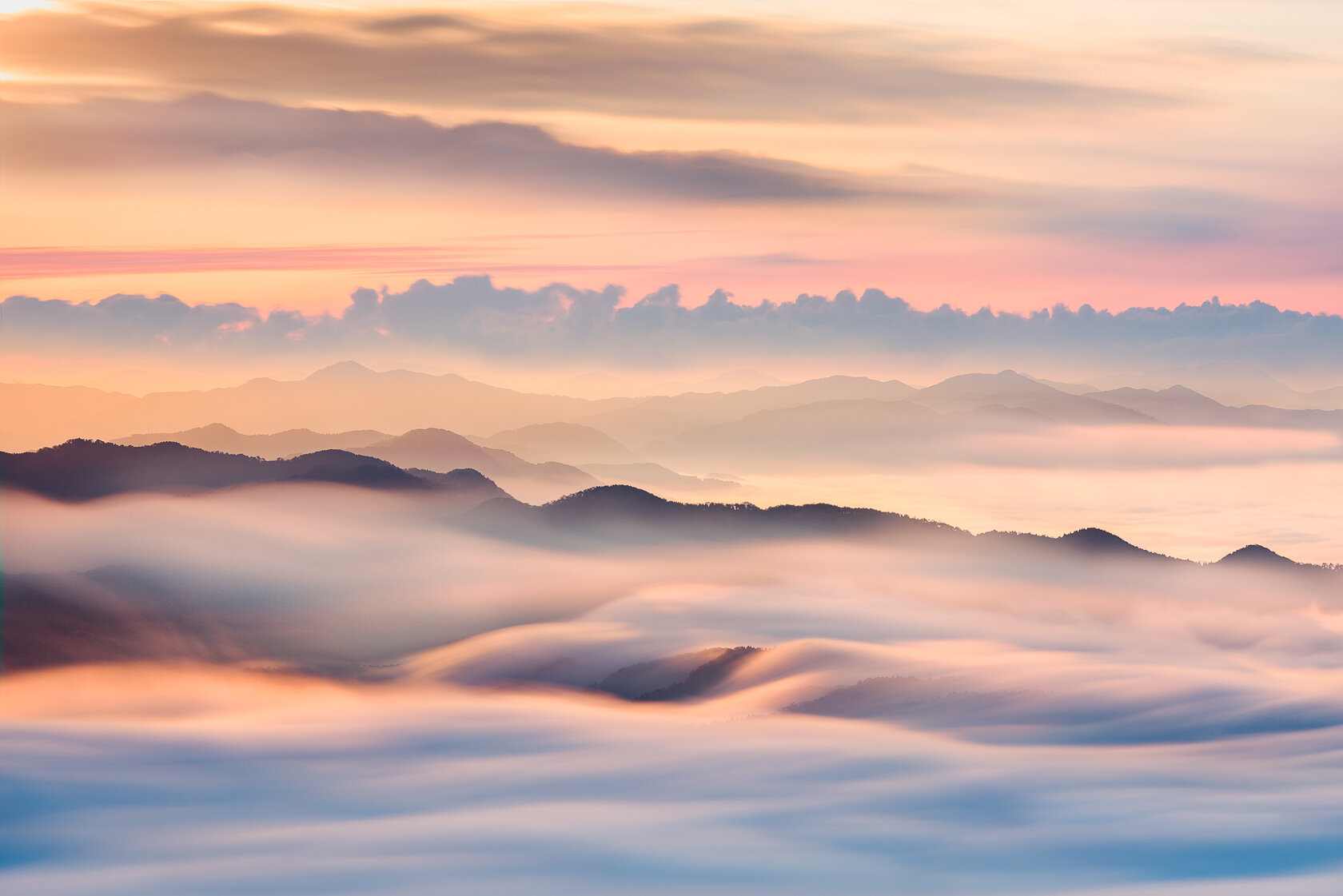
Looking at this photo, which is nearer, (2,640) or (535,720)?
(535,720)

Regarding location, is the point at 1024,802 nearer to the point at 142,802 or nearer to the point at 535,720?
the point at 142,802

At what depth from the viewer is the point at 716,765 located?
317ft

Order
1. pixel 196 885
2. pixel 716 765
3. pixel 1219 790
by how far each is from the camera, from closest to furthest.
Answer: pixel 196 885 → pixel 1219 790 → pixel 716 765

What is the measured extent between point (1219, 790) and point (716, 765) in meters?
32.9

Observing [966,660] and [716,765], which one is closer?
[716,765]

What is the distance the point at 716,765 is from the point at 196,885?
40570mm

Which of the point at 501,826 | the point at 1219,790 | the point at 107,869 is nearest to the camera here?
the point at 107,869

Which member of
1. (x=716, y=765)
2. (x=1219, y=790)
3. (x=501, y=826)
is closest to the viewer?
(x=501, y=826)

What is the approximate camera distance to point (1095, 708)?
421 feet

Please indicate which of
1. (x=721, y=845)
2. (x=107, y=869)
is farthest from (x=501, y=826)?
(x=107, y=869)

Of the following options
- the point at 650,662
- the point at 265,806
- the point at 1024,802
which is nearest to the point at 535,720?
the point at 650,662

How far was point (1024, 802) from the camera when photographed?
82562 millimetres

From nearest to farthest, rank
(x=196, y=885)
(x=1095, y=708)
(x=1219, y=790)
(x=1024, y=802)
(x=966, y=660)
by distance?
(x=196, y=885), (x=1024, y=802), (x=1219, y=790), (x=1095, y=708), (x=966, y=660)

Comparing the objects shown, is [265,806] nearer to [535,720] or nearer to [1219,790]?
[535,720]
